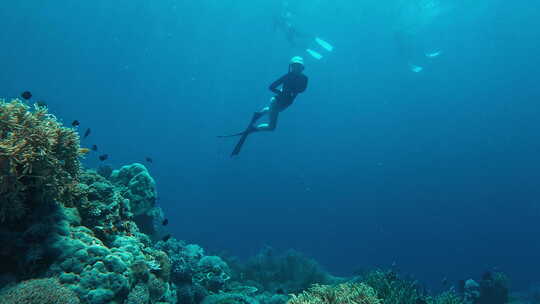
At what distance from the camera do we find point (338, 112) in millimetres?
91188

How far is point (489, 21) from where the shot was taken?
5169cm

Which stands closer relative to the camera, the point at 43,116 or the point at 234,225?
the point at 43,116

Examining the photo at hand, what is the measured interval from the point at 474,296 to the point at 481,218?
63.0m

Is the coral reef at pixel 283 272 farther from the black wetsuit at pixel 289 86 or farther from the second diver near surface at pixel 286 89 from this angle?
the black wetsuit at pixel 289 86

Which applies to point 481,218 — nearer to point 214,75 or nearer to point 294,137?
point 294,137

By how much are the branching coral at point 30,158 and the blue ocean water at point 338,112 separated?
4469 centimetres

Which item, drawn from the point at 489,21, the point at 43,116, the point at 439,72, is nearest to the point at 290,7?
the point at 489,21

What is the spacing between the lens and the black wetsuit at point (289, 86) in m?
11.5

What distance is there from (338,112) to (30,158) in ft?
296

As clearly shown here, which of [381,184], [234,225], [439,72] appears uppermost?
[439,72]

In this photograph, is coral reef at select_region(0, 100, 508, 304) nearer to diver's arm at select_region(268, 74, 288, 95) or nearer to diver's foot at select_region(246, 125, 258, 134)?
diver's arm at select_region(268, 74, 288, 95)

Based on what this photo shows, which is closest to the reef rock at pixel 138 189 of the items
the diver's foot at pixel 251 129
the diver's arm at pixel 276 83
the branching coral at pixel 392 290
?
the diver's foot at pixel 251 129

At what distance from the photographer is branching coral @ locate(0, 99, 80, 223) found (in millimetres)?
4309

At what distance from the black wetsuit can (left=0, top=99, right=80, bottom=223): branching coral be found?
23.7 feet
